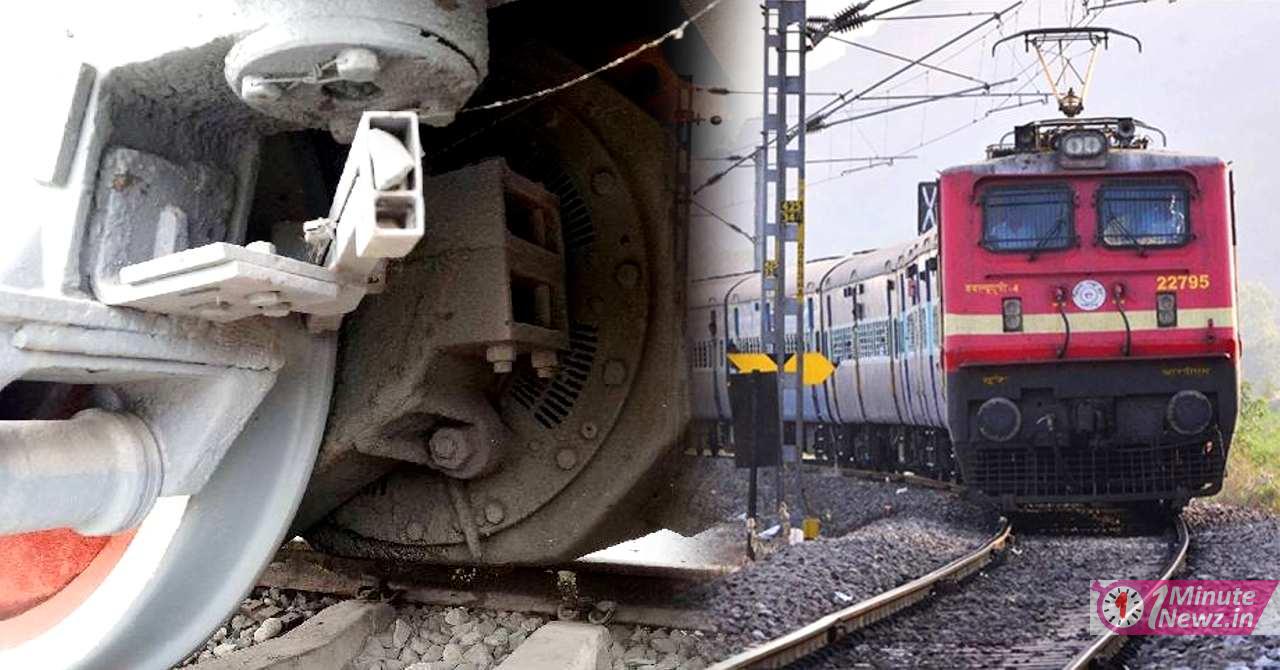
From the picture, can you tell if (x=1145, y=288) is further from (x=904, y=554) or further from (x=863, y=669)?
(x=863, y=669)

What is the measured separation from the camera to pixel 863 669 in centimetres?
259

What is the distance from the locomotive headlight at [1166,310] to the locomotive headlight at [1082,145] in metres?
0.48

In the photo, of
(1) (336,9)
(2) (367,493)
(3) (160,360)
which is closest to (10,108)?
(3) (160,360)

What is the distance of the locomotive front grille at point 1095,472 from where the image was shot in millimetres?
3480

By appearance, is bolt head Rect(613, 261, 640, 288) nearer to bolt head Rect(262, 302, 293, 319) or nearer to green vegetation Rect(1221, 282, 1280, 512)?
bolt head Rect(262, 302, 293, 319)

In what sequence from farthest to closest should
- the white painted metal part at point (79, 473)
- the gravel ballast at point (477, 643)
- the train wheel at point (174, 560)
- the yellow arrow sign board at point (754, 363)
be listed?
the gravel ballast at point (477, 643) → the yellow arrow sign board at point (754, 363) → the train wheel at point (174, 560) → the white painted metal part at point (79, 473)

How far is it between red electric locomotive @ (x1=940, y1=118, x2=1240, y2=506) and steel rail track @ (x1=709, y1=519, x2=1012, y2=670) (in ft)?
1.12

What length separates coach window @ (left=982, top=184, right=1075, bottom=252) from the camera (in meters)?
3.60

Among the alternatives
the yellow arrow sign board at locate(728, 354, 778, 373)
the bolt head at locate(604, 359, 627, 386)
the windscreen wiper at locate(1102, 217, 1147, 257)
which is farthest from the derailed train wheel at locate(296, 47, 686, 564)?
the windscreen wiper at locate(1102, 217, 1147, 257)

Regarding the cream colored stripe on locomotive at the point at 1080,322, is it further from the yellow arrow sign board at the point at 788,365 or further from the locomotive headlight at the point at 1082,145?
the yellow arrow sign board at the point at 788,365

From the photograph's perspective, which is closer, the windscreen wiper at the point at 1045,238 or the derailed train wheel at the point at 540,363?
the derailed train wheel at the point at 540,363

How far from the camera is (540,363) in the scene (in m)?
2.35

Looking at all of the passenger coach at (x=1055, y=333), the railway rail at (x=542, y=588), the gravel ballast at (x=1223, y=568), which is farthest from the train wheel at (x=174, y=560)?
the gravel ballast at (x=1223, y=568)

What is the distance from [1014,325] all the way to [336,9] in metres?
2.73
